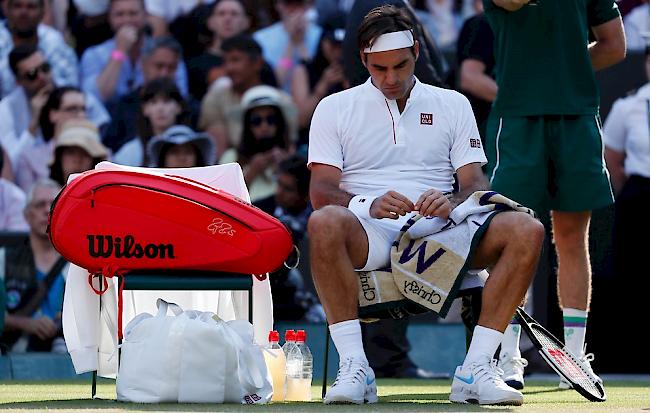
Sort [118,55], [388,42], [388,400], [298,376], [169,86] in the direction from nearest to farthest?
[388,42] → [388,400] → [298,376] → [169,86] → [118,55]

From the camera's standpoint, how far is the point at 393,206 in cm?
470

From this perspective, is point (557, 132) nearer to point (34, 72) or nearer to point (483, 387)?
point (483, 387)

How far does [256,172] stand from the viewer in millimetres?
9070

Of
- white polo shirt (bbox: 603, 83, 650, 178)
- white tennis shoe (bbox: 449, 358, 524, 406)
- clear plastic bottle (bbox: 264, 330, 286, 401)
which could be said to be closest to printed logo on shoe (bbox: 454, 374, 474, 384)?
white tennis shoe (bbox: 449, 358, 524, 406)

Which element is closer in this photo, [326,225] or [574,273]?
[326,225]

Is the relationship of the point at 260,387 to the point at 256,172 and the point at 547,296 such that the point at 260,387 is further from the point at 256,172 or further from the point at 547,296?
the point at 256,172

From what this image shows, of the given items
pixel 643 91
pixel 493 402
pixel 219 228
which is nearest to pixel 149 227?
pixel 219 228

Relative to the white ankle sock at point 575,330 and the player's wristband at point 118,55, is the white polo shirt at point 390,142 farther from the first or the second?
the player's wristband at point 118,55

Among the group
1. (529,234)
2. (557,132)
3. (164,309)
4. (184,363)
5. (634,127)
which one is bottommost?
(184,363)

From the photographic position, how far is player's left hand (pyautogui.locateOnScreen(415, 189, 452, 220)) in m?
4.74

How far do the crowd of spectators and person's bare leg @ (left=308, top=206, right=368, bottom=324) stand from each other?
3440 millimetres

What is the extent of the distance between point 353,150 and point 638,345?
3.19 m

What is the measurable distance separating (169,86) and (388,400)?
190 inches

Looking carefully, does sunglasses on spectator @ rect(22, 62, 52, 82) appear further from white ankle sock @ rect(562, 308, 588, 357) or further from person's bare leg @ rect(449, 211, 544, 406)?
person's bare leg @ rect(449, 211, 544, 406)
